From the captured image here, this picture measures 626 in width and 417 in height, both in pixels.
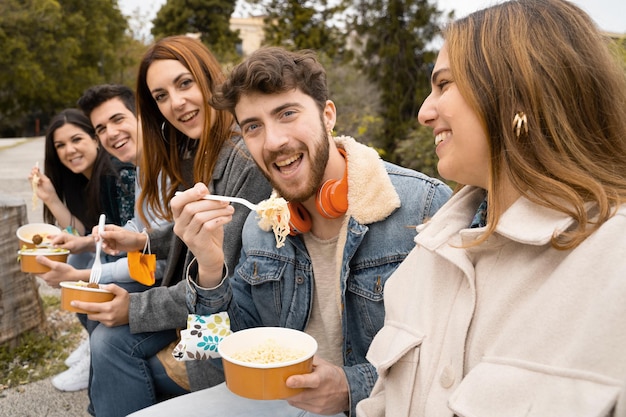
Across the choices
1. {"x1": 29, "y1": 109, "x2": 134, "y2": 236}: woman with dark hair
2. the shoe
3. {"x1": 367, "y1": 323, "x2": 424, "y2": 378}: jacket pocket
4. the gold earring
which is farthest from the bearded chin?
the shoe

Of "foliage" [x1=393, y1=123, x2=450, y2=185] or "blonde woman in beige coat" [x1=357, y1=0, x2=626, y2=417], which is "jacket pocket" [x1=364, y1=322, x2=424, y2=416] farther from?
"foliage" [x1=393, y1=123, x2=450, y2=185]

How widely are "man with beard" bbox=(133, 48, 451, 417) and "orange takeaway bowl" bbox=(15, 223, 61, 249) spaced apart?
1.85 metres

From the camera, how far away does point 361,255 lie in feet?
7.07

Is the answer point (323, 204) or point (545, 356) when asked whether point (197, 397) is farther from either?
point (545, 356)

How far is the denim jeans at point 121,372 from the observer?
262cm

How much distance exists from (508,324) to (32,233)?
11.5 ft

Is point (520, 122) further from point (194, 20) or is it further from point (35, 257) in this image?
point (194, 20)

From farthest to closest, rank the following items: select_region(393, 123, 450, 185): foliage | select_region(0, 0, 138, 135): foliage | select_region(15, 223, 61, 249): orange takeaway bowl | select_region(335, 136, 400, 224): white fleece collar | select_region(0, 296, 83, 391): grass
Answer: select_region(0, 0, 138, 135): foliage → select_region(393, 123, 450, 185): foliage → select_region(0, 296, 83, 391): grass → select_region(15, 223, 61, 249): orange takeaway bowl → select_region(335, 136, 400, 224): white fleece collar

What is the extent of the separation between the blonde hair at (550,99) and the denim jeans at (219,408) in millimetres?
1121

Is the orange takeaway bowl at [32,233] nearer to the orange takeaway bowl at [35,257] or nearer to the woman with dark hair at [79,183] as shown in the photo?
the orange takeaway bowl at [35,257]

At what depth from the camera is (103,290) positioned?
263 centimetres

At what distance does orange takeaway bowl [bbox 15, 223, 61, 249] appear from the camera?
3.64m

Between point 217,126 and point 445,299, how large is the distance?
75.7 inches

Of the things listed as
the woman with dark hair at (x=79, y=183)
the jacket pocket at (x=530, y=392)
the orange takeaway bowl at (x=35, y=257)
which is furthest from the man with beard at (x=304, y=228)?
the woman with dark hair at (x=79, y=183)
